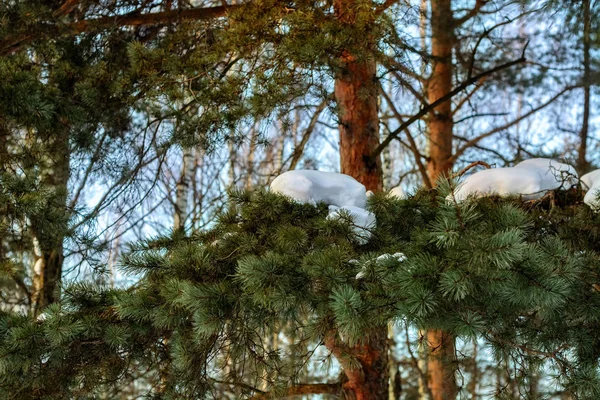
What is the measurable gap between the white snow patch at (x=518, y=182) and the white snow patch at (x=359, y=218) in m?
0.73

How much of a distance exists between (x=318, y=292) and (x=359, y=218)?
21.4 inches

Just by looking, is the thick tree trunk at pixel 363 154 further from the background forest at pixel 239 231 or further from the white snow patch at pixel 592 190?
the white snow patch at pixel 592 190

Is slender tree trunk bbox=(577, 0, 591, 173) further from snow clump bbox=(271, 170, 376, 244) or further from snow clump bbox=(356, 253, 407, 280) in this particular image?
snow clump bbox=(356, 253, 407, 280)

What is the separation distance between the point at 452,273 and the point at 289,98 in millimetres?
1892

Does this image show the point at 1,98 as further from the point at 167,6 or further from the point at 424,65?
the point at 424,65

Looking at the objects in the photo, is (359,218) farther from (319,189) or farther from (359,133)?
(359,133)

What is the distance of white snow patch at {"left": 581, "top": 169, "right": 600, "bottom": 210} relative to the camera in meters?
3.46

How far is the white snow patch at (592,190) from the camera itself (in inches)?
136

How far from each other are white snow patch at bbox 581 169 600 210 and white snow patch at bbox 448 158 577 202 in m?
0.07

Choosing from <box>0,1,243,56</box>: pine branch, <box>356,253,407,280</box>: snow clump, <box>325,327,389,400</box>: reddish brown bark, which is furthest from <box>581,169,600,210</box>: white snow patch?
<box>0,1,243,56</box>: pine branch

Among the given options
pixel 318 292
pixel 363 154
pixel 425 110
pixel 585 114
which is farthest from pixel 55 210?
pixel 585 114

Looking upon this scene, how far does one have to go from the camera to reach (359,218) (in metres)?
3.09

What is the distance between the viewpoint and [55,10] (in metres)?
5.04

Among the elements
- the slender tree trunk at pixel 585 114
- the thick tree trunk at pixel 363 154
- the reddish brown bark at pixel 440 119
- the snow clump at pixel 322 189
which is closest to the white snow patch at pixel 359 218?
the snow clump at pixel 322 189
